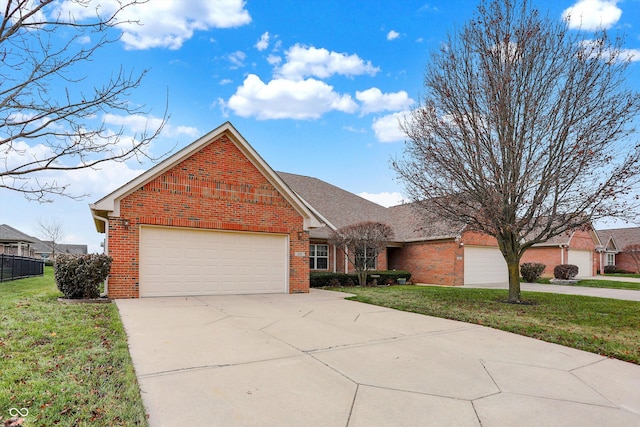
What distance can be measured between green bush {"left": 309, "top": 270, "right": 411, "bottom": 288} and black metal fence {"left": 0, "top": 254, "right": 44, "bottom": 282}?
14365 millimetres

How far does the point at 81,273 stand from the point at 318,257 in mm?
11525

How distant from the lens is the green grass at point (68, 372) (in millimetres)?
3322

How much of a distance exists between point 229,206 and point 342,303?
479 cm

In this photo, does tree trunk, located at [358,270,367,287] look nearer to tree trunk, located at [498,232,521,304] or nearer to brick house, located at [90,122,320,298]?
brick house, located at [90,122,320,298]

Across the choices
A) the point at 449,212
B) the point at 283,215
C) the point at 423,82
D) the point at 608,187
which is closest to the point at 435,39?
the point at 423,82

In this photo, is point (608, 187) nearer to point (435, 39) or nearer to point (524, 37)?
point (524, 37)

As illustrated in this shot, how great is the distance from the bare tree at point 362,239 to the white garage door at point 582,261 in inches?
673

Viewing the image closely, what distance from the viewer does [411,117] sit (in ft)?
40.5

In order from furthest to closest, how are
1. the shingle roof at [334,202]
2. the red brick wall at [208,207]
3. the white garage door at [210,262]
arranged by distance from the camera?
the shingle roof at [334,202] → the white garage door at [210,262] → the red brick wall at [208,207]

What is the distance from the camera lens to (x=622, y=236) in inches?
1623

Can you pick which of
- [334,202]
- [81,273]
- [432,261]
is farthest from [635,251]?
[81,273]

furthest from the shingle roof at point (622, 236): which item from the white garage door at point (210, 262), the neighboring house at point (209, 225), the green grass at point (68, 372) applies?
the green grass at point (68, 372)

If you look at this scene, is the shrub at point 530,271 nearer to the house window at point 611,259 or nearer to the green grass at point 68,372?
the green grass at point 68,372

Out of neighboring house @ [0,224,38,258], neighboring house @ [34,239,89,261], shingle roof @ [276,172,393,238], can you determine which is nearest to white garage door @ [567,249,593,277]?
shingle roof @ [276,172,393,238]
